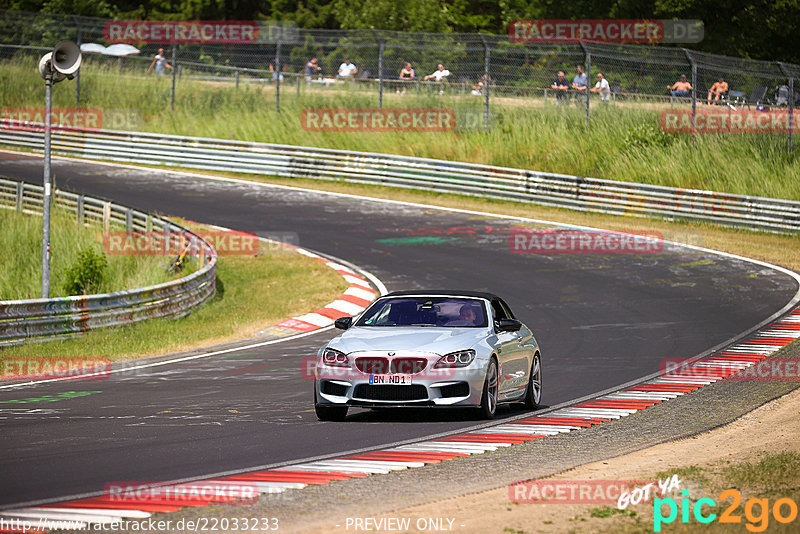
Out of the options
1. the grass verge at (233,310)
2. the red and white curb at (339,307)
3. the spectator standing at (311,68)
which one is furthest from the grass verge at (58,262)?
the spectator standing at (311,68)

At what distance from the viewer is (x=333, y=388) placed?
37.3 feet

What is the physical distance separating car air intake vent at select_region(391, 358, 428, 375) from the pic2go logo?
377cm

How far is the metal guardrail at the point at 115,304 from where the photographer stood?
56.7ft

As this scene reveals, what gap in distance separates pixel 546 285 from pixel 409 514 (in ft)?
50.7

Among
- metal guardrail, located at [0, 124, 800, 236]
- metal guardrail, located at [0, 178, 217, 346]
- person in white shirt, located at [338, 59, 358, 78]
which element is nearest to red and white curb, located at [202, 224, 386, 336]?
metal guardrail, located at [0, 178, 217, 346]

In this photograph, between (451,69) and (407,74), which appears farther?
(407,74)

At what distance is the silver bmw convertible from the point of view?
11.2 meters

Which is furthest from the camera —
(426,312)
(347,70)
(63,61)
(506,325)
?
(347,70)

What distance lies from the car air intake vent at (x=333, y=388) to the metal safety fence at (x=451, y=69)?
21645 mm

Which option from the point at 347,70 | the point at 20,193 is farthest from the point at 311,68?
the point at 20,193

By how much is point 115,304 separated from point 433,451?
1021 centimetres

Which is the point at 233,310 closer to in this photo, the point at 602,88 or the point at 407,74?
the point at 602,88

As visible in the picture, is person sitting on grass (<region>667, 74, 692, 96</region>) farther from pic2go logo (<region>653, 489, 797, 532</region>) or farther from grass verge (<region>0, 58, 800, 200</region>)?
pic2go logo (<region>653, 489, 797, 532</region>)

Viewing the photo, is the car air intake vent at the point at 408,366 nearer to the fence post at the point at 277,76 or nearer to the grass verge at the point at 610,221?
the grass verge at the point at 610,221
